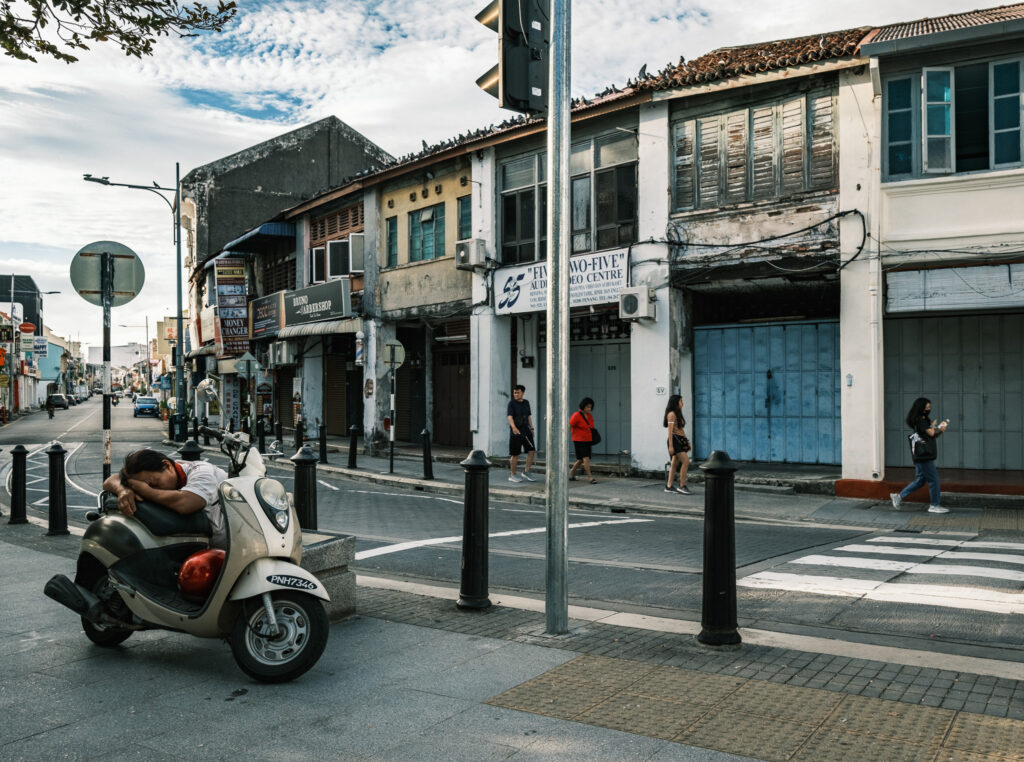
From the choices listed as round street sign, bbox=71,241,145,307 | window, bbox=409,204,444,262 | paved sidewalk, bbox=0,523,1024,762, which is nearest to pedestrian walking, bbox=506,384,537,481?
window, bbox=409,204,444,262

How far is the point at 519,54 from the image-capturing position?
5.54 meters

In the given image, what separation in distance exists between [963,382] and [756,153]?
17.1 ft

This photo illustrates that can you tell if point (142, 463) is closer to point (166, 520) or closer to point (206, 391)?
point (166, 520)

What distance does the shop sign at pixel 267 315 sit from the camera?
29266mm

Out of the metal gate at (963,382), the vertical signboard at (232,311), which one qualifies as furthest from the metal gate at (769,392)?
the vertical signboard at (232,311)

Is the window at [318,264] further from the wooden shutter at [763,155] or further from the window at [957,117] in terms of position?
the window at [957,117]

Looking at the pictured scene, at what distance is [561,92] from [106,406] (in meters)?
6.92

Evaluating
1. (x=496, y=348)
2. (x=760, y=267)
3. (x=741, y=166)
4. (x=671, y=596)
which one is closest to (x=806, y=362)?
(x=760, y=267)

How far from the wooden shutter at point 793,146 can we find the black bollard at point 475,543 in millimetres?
10754

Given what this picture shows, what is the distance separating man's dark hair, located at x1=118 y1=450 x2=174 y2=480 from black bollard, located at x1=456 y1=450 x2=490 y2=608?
201 centimetres

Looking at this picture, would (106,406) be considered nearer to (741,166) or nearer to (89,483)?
(89,483)

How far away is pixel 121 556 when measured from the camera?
5.08m

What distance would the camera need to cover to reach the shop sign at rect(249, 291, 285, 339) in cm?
2927

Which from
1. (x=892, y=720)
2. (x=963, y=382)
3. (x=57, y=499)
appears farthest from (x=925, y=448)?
(x=57, y=499)
